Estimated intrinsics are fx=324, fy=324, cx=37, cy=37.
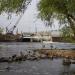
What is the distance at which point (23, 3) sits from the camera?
19.8 metres

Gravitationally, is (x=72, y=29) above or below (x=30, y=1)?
below

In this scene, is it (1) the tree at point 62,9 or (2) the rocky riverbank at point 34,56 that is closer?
(1) the tree at point 62,9

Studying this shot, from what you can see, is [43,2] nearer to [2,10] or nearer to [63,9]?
[63,9]

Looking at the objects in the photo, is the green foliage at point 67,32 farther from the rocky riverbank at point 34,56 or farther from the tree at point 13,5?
the rocky riverbank at point 34,56

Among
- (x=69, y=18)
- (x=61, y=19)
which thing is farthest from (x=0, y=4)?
(x=61, y=19)

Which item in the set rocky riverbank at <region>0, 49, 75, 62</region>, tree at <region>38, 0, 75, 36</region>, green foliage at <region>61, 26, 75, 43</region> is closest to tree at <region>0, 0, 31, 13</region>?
tree at <region>38, 0, 75, 36</region>

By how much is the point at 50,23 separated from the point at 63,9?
21.0 ft

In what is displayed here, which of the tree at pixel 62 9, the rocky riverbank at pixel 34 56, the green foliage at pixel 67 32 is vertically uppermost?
the tree at pixel 62 9

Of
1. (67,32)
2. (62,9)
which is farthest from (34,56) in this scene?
(62,9)

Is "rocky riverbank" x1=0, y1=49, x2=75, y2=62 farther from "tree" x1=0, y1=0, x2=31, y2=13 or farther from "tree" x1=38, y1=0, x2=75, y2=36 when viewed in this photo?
"tree" x1=0, y1=0, x2=31, y2=13

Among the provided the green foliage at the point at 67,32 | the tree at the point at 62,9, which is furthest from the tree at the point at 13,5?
the green foliage at the point at 67,32

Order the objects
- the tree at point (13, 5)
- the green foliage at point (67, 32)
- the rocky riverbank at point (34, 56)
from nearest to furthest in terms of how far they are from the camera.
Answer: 1. the tree at point (13, 5)
2. the green foliage at point (67, 32)
3. the rocky riverbank at point (34, 56)

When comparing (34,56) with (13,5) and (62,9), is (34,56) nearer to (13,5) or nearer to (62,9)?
(62,9)

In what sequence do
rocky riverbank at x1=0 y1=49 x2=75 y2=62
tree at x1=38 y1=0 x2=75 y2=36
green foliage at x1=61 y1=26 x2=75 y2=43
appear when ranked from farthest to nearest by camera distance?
rocky riverbank at x1=0 y1=49 x2=75 y2=62 → green foliage at x1=61 y1=26 x2=75 y2=43 → tree at x1=38 y1=0 x2=75 y2=36
